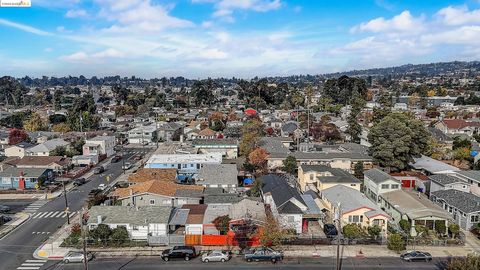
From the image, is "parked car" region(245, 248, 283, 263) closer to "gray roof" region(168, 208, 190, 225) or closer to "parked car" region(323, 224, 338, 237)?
"parked car" region(323, 224, 338, 237)

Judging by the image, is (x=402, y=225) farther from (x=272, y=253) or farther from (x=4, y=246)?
(x=4, y=246)

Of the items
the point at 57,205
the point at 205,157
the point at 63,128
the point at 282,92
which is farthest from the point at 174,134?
the point at 282,92

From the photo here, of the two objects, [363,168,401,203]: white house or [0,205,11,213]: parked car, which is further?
[363,168,401,203]: white house

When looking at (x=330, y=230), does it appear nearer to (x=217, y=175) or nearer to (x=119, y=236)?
(x=217, y=175)

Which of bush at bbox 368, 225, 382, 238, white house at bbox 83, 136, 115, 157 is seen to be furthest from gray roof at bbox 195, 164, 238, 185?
white house at bbox 83, 136, 115, 157

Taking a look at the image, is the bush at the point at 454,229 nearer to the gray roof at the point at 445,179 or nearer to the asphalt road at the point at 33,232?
the gray roof at the point at 445,179

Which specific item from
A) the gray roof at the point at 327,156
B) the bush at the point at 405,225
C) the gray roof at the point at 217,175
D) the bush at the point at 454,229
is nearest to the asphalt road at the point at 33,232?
the gray roof at the point at 217,175

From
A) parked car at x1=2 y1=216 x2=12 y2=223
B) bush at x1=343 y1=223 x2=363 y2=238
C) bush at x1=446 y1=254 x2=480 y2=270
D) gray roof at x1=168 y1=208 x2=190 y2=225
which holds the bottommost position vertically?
parked car at x1=2 y1=216 x2=12 y2=223
